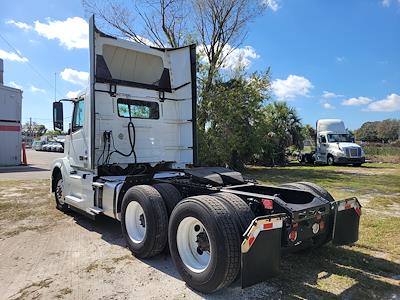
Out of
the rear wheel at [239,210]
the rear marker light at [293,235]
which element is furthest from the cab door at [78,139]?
the rear marker light at [293,235]

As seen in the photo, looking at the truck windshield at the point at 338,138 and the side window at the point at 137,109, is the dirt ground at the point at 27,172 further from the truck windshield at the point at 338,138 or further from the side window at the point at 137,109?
the truck windshield at the point at 338,138

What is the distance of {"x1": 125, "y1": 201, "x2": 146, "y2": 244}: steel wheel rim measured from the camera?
5523 millimetres

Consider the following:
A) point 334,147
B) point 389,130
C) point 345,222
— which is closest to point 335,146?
point 334,147

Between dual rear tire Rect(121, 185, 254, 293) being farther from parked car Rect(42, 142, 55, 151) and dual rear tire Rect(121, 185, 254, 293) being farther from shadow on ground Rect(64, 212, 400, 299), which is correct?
parked car Rect(42, 142, 55, 151)

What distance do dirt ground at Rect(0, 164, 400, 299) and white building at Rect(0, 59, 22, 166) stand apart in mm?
17581

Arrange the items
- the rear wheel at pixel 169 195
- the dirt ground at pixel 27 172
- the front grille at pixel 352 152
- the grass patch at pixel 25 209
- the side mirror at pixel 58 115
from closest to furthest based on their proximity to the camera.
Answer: the rear wheel at pixel 169 195 < the grass patch at pixel 25 209 < the side mirror at pixel 58 115 < the dirt ground at pixel 27 172 < the front grille at pixel 352 152

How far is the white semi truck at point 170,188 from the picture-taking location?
393 cm

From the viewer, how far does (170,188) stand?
5.38 metres

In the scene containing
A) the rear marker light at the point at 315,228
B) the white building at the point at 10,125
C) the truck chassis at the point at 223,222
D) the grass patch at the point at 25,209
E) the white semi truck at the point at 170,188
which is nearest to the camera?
the truck chassis at the point at 223,222

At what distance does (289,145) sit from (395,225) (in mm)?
23907

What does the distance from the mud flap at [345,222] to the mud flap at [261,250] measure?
124cm

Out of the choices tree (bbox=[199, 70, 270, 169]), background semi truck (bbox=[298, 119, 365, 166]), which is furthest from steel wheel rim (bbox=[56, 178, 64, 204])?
background semi truck (bbox=[298, 119, 365, 166])

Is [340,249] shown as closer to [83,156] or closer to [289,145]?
[83,156]

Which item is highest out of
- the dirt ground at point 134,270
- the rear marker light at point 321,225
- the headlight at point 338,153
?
the headlight at point 338,153
